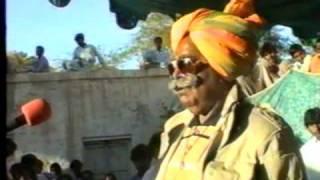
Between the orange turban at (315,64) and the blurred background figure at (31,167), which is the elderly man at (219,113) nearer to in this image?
the orange turban at (315,64)

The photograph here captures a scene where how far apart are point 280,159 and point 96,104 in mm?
11433

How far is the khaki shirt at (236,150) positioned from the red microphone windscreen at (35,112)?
61 cm

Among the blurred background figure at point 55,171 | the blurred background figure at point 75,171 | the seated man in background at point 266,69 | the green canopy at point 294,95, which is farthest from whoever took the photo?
the blurred background figure at point 75,171

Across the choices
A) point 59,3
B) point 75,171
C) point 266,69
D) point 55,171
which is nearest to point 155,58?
point 75,171

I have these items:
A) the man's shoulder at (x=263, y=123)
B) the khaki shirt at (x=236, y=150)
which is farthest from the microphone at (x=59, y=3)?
the man's shoulder at (x=263, y=123)

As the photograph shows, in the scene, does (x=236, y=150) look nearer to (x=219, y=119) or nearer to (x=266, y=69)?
(x=219, y=119)

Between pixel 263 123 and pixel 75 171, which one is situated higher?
pixel 263 123

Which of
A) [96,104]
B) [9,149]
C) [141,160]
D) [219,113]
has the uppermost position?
A: [219,113]

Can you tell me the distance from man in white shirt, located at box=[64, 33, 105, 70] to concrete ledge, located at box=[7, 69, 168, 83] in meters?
0.20

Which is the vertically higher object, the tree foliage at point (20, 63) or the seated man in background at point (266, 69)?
the seated man in background at point (266, 69)

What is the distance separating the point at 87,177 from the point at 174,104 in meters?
3.31

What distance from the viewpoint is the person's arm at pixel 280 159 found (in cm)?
336

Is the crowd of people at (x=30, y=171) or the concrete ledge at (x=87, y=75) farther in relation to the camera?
the concrete ledge at (x=87, y=75)

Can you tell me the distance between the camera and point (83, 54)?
1495 cm
